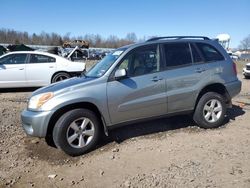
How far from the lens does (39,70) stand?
35.4 ft

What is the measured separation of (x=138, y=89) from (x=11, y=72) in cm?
676

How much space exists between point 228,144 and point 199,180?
1.58 metres

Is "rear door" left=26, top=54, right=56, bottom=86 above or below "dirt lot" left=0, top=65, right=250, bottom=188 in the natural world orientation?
above

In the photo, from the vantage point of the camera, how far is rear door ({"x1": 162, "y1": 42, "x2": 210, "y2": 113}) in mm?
5738

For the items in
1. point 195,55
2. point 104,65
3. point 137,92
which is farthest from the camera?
point 195,55

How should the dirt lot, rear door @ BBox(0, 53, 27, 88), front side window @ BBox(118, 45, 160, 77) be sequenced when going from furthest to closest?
rear door @ BBox(0, 53, 27, 88) → front side window @ BBox(118, 45, 160, 77) → the dirt lot

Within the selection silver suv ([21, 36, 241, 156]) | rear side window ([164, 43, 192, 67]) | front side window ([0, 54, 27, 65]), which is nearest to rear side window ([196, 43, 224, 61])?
silver suv ([21, 36, 241, 156])

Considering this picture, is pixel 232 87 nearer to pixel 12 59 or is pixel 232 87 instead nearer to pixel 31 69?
pixel 31 69

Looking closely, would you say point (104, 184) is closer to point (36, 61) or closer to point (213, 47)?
point (213, 47)

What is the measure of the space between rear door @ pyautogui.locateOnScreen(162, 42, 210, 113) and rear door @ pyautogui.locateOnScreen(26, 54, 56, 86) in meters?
6.12

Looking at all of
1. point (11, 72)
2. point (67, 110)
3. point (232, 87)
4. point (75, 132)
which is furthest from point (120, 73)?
point (11, 72)

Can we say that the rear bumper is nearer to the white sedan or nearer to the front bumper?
the front bumper

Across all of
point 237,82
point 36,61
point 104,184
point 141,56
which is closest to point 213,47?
point 237,82

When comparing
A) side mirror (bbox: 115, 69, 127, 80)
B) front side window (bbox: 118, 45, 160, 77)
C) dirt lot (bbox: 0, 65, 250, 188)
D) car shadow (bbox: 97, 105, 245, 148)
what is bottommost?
dirt lot (bbox: 0, 65, 250, 188)
